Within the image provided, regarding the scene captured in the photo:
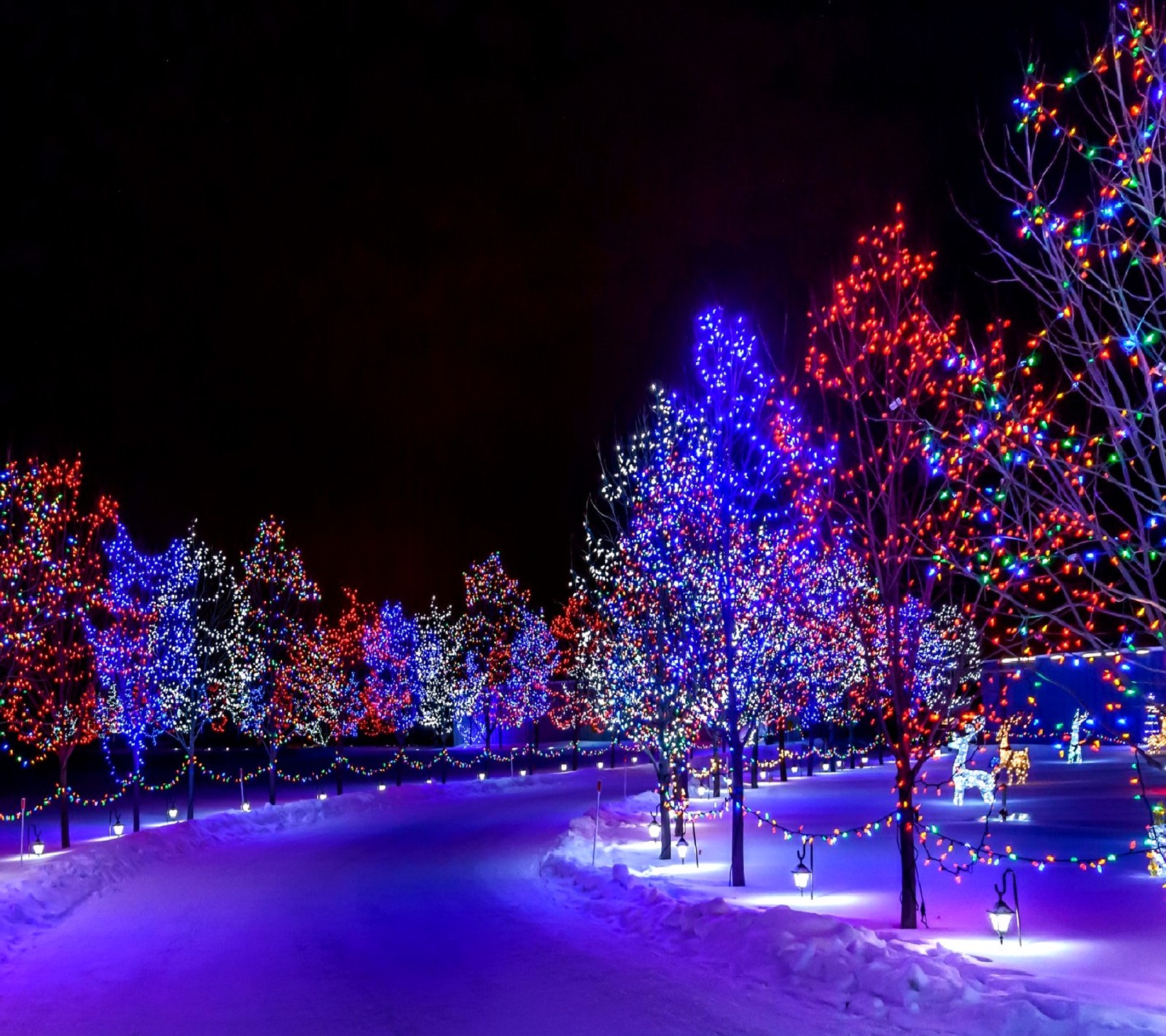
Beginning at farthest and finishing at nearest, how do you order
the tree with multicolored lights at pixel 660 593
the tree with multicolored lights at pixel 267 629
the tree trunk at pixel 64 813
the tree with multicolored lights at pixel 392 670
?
the tree with multicolored lights at pixel 392 670 < the tree with multicolored lights at pixel 267 629 < the tree trunk at pixel 64 813 < the tree with multicolored lights at pixel 660 593

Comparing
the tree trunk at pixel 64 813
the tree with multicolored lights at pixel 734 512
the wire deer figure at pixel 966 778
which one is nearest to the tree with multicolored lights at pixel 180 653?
the tree trunk at pixel 64 813

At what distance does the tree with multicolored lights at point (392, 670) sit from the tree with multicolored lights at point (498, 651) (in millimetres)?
2585

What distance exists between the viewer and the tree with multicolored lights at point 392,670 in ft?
174

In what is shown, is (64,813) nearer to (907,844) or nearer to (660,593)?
(660,593)

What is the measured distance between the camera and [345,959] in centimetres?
1144

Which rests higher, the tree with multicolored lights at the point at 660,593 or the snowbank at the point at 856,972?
the tree with multicolored lights at the point at 660,593

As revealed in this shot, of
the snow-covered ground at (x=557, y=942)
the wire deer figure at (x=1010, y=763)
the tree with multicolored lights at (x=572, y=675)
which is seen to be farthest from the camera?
the tree with multicolored lights at (x=572, y=675)

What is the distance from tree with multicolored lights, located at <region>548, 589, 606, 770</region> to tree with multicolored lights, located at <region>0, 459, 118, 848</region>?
1329 cm

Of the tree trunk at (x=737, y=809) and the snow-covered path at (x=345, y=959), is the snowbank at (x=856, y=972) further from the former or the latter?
the tree trunk at (x=737, y=809)

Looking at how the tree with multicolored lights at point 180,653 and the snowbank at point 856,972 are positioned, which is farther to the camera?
the tree with multicolored lights at point 180,653

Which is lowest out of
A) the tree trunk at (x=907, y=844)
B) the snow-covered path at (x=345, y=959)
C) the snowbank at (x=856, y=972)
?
the snow-covered path at (x=345, y=959)

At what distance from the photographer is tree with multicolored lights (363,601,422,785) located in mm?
52938

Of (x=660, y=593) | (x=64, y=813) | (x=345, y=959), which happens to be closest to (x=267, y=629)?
(x=64, y=813)

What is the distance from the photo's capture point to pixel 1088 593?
7820 millimetres
